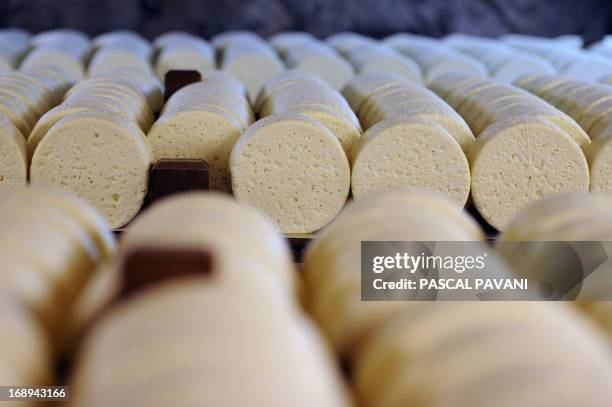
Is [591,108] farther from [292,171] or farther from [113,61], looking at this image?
[113,61]

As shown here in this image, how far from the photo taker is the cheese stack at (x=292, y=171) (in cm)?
299

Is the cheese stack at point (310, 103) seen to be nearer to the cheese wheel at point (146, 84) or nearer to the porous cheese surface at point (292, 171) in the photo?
the porous cheese surface at point (292, 171)

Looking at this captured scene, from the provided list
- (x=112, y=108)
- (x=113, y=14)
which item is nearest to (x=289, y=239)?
(x=112, y=108)

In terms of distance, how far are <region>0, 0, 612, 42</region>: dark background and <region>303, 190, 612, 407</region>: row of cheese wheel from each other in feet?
22.9

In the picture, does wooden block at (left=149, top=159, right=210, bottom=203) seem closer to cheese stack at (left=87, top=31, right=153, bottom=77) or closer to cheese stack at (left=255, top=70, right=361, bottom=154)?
cheese stack at (left=255, top=70, right=361, bottom=154)

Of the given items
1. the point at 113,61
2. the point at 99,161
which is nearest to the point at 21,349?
the point at 99,161

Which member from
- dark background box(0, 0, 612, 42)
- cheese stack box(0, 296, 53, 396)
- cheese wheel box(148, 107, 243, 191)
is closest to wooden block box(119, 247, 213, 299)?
cheese stack box(0, 296, 53, 396)

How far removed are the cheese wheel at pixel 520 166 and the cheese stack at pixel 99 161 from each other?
1.11 meters

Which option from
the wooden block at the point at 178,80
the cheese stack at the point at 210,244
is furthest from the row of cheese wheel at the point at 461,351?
the wooden block at the point at 178,80

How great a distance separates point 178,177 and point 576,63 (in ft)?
11.2

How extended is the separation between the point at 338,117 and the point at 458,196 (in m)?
0.52

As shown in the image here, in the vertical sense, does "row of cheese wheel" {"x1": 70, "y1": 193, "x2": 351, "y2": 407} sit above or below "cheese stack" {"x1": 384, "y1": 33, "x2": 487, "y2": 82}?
above

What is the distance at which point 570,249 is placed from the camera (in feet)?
5.04

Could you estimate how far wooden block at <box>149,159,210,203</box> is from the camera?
2820 mm
